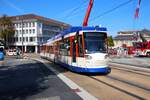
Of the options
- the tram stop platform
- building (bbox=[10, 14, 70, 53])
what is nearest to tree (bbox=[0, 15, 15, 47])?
building (bbox=[10, 14, 70, 53])

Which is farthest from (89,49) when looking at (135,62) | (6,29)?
(6,29)

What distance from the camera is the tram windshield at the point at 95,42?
19.1 metres

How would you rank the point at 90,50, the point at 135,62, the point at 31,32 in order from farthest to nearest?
the point at 31,32
the point at 135,62
the point at 90,50

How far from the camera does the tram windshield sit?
19.1 metres

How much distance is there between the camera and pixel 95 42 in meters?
19.4

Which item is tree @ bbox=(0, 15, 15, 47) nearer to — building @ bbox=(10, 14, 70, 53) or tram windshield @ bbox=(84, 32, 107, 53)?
building @ bbox=(10, 14, 70, 53)

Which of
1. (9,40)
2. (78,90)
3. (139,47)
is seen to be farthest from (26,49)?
(78,90)

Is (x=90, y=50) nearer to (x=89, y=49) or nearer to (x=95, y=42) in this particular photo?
(x=89, y=49)

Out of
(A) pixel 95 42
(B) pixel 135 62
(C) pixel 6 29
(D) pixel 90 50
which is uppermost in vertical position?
(C) pixel 6 29

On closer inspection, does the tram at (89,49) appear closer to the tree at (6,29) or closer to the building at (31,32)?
the building at (31,32)

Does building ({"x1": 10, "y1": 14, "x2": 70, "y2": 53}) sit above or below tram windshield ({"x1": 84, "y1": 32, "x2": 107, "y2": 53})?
above

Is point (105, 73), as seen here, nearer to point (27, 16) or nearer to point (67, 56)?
point (67, 56)

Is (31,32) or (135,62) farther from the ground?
(31,32)

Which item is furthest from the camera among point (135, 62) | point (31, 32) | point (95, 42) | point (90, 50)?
point (31, 32)
